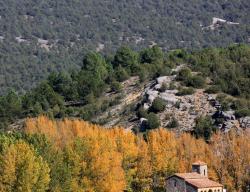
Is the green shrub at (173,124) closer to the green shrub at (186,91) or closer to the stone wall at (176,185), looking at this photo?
the green shrub at (186,91)

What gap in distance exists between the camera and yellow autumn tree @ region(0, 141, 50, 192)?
247ft

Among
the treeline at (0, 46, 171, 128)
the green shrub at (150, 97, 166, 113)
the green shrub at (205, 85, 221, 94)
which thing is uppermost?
the green shrub at (205, 85, 221, 94)

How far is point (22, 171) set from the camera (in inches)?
3000

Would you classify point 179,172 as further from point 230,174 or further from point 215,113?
point 215,113

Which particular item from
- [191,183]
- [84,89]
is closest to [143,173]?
[191,183]

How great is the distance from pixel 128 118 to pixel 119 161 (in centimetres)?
3192

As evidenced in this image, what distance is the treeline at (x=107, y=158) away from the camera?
7681 centimetres

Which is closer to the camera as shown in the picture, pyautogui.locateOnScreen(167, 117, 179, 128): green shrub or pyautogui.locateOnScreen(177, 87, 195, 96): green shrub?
pyautogui.locateOnScreen(167, 117, 179, 128): green shrub

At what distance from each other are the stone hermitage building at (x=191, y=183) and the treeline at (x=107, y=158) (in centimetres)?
456

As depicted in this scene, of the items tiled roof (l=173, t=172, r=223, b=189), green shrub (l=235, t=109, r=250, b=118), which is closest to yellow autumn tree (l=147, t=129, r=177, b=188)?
tiled roof (l=173, t=172, r=223, b=189)

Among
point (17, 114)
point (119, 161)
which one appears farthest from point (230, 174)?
point (17, 114)

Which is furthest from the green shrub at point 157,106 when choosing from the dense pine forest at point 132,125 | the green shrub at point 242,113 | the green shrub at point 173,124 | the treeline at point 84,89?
the treeline at point 84,89

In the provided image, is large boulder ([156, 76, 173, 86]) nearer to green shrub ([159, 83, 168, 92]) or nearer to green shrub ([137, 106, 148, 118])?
green shrub ([159, 83, 168, 92])

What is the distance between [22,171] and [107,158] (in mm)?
10636
